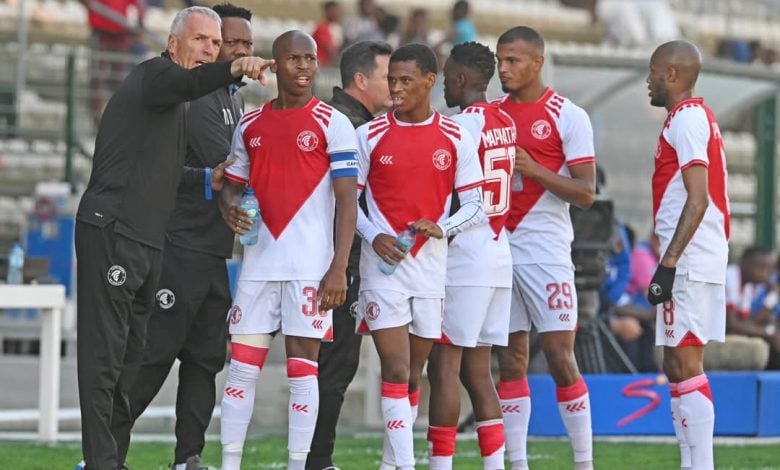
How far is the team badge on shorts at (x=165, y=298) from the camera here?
25.9 feet

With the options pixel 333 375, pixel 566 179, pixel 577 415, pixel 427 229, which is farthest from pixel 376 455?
pixel 427 229

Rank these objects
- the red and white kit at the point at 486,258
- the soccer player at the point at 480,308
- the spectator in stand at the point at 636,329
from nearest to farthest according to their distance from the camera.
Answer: the soccer player at the point at 480,308 < the red and white kit at the point at 486,258 < the spectator in stand at the point at 636,329

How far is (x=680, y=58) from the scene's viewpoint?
26.4ft

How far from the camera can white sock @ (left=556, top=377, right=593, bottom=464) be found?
26.3ft

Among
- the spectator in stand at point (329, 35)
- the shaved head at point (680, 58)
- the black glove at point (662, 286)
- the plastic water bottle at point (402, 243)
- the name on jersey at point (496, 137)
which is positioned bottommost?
the black glove at point (662, 286)

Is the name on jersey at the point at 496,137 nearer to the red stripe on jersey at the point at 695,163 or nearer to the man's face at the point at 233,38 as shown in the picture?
the red stripe on jersey at the point at 695,163

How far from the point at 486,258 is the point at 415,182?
21.3 inches

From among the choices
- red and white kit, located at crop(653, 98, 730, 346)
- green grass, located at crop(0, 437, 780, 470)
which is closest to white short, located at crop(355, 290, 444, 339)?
red and white kit, located at crop(653, 98, 730, 346)

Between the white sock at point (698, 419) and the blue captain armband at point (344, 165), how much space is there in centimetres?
196

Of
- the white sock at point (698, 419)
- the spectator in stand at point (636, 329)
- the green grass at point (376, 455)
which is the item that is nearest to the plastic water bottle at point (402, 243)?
the white sock at point (698, 419)

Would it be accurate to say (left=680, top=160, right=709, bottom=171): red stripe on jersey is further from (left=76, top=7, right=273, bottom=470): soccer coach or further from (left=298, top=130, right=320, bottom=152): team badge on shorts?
(left=76, top=7, right=273, bottom=470): soccer coach

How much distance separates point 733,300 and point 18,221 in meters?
6.45

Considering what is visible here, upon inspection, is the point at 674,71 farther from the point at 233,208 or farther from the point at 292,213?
the point at 233,208

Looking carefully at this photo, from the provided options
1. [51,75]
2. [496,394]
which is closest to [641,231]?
[51,75]
